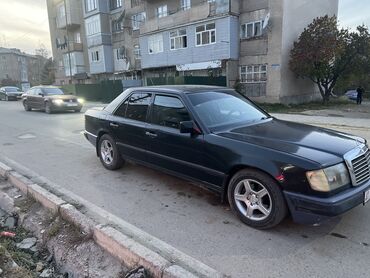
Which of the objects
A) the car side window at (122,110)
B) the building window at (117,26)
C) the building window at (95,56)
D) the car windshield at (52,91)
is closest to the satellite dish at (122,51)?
the building window at (117,26)

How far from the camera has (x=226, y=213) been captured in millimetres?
3824

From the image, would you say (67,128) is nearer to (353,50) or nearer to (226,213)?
(226,213)

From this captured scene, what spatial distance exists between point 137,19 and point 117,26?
3.83 m

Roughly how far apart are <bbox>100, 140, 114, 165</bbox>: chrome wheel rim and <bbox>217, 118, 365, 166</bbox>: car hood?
265 cm

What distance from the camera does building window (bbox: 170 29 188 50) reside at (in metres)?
23.8

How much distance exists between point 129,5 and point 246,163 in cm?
3194

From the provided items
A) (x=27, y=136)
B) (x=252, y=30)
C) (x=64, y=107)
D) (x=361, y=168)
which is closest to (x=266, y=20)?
(x=252, y=30)

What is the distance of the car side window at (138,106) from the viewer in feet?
15.8

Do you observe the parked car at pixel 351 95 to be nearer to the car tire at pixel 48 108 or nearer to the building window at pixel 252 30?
the building window at pixel 252 30

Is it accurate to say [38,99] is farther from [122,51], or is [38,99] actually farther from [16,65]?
[16,65]

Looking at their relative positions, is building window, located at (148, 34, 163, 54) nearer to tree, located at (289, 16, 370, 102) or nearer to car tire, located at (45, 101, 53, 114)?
tree, located at (289, 16, 370, 102)

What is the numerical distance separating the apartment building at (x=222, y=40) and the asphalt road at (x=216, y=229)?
17089mm

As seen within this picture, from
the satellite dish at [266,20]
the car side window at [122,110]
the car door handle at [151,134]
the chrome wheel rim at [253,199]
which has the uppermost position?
the satellite dish at [266,20]

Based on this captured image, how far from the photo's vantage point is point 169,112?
437 centimetres
